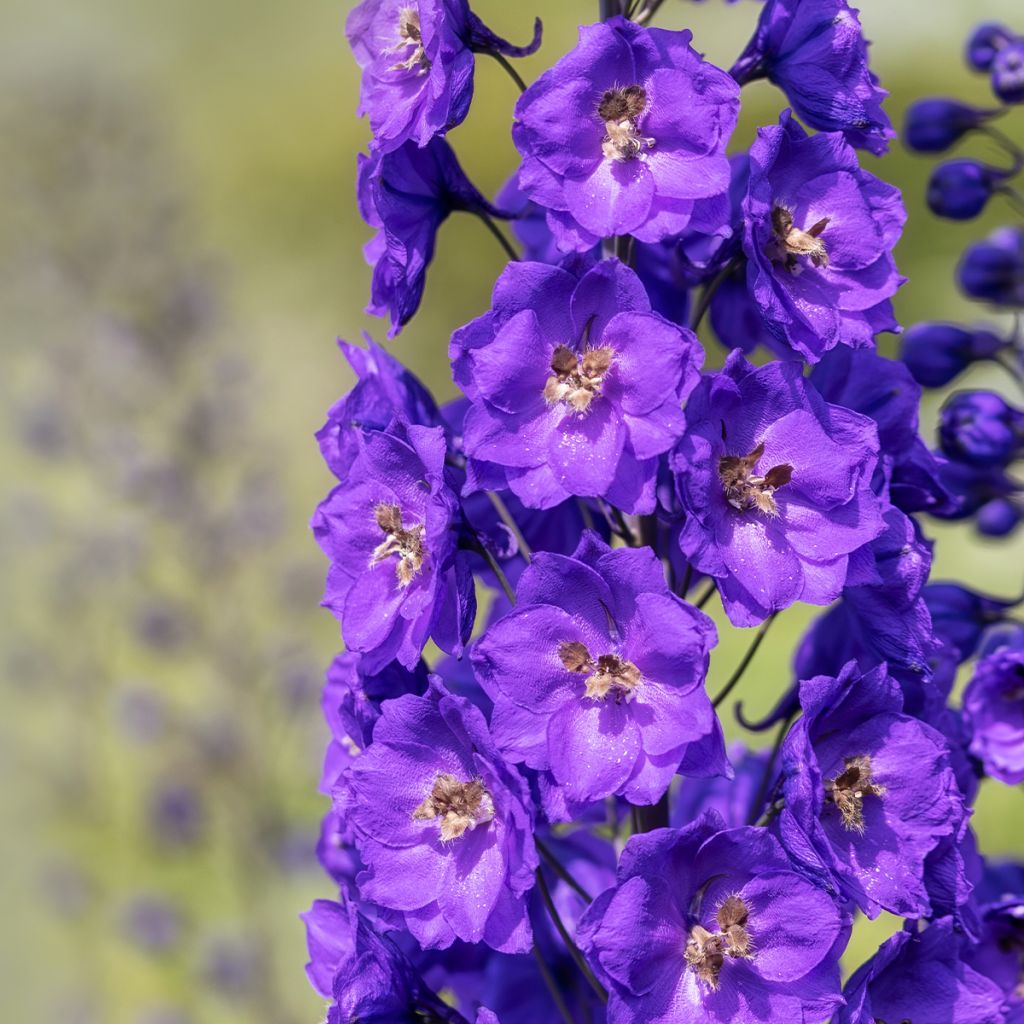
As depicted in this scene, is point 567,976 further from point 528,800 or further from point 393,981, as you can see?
point 528,800

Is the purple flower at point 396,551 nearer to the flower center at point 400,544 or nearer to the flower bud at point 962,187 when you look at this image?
the flower center at point 400,544

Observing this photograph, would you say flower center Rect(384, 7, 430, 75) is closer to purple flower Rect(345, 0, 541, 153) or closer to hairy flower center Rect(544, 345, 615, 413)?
purple flower Rect(345, 0, 541, 153)

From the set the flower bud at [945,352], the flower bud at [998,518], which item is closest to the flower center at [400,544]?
the flower bud at [945,352]

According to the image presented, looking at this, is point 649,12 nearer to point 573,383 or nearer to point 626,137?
point 626,137

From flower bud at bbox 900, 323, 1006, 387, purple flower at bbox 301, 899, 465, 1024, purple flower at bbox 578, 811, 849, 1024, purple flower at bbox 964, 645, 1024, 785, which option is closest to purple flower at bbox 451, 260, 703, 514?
purple flower at bbox 578, 811, 849, 1024

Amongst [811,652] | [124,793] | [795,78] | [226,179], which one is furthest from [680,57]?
[226,179]

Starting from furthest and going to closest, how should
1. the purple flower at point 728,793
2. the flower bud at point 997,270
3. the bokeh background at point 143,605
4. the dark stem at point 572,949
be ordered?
the bokeh background at point 143,605, the flower bud at point 997,270, the purple flower at point 728,793, the dark stem at point 572,949

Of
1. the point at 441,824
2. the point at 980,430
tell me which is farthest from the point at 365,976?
the point at 980,430
